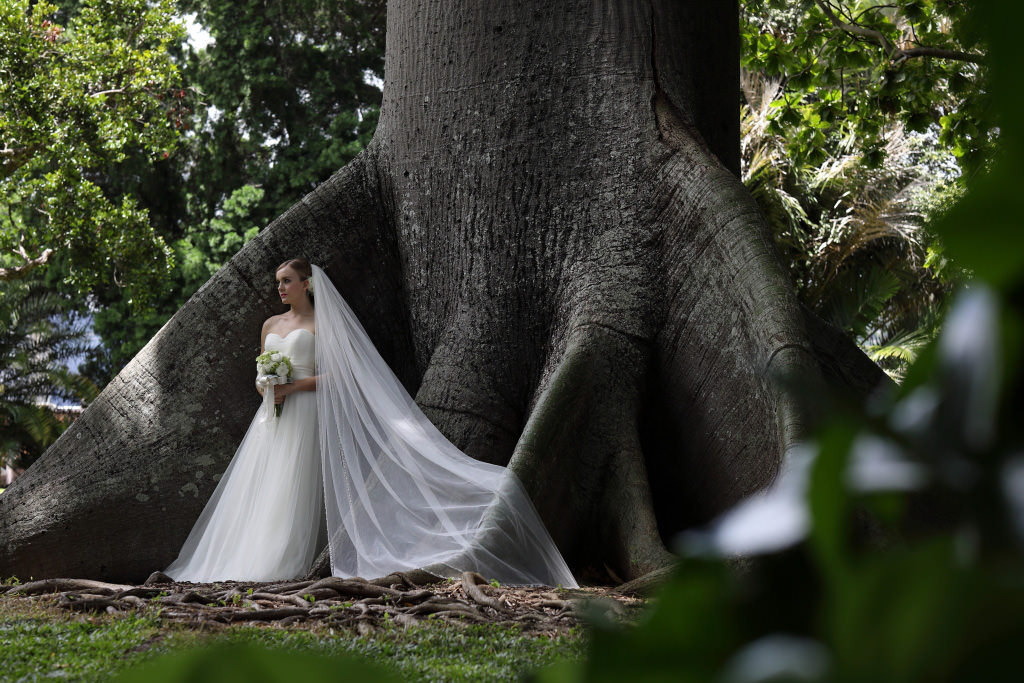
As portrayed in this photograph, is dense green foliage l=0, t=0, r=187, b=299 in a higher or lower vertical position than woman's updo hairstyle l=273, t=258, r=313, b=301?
higher

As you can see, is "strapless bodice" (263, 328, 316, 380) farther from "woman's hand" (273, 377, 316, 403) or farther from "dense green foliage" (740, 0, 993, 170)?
"dense green foliage" (740, 0, 993, 170)

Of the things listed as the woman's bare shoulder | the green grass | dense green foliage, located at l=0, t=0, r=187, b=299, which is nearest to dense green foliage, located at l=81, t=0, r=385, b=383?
dense green foliage, located at l=0, t=0, r=187, b=299

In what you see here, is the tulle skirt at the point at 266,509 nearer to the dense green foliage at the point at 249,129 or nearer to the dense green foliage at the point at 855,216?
the dense green foliage at the point at 855,216

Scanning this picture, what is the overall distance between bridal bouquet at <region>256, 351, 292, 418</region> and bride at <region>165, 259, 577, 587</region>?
49 millimetres

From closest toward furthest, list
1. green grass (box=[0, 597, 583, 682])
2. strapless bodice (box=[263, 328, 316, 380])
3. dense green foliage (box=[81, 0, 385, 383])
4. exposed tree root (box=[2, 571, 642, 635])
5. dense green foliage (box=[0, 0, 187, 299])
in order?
1. green grass (box=[0, 597, 583, 682])
2. exposed tree root (box=[2, 571, 642, 635])
3. strapless bodice (box=[263, 328, 316, 380])
4. dense green foliage (box=[0, 0, 187, 299])
5. dense green foliage (box=[81, 0, 385, 383])

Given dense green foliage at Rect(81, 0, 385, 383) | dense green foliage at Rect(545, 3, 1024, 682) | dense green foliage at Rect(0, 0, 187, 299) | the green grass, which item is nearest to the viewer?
dense green foliage at Rect(545, 3, 1024, 682)

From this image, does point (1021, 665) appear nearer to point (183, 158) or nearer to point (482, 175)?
point (482, 175)

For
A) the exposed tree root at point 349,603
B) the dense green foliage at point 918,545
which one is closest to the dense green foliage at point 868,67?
the exposed tree root at point 349,603

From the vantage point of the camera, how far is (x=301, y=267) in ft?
21.5

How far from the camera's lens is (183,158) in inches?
864

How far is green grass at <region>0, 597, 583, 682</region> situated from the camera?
3305 millimetres

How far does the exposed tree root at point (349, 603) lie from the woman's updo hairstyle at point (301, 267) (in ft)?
6.80

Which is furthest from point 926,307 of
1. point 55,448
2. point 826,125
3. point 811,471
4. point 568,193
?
point 811,471

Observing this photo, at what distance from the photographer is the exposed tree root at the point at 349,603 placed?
4145mm
